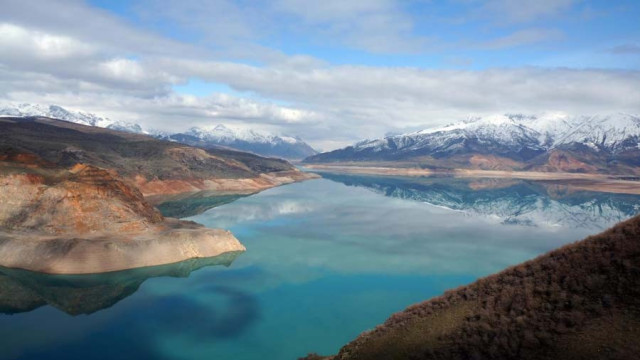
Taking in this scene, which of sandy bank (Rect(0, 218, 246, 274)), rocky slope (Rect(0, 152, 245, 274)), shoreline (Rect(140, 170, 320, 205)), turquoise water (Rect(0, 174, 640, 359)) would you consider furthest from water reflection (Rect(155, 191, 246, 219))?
sandy bank (Rect(0, 218, 246, 274))

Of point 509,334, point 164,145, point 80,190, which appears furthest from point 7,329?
point 164,145

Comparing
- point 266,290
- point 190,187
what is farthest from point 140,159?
point 266,290

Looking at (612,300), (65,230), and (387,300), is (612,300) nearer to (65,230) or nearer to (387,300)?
(387,300)

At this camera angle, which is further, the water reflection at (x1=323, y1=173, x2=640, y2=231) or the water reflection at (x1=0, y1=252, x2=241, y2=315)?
the water reflection at (x1=323, y1=173, x2=640, y2=231)

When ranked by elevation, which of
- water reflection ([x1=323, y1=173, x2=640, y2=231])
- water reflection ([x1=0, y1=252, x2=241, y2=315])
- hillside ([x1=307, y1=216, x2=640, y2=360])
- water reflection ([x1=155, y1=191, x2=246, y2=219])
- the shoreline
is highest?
hillside ([x1=307, y1=216, x2=640, y2=360])

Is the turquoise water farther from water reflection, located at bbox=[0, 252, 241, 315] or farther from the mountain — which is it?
the mountain

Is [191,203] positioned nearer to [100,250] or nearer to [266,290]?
[100,250]
